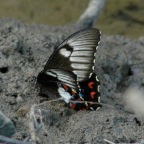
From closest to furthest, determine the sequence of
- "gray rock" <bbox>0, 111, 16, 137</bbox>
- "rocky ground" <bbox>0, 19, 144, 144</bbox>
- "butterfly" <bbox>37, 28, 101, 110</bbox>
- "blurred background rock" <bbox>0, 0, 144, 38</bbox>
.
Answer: "gray rock" <bbox>0, 111, 16, 137</bbox>
"rocky ground" <bbox>0, 19, 144, 144</bbox>
"butterfly" <bbox>37, 28, 101, 110</bbox>
"blurred background rock" <bbox>0, 0, 144, 38</bbox>

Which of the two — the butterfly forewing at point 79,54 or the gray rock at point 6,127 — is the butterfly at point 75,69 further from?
the gray rock at point 6,127

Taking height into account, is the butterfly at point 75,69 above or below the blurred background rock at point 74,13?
above

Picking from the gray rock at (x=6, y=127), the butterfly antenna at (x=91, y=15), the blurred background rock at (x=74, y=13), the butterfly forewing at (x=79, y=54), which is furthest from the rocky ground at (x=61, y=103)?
the blurred background rock at (x=74, y=13)

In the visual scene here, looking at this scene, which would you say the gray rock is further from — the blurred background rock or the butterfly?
the blurred background rock

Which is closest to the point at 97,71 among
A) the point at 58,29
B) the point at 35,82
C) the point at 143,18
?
the point at 35,82

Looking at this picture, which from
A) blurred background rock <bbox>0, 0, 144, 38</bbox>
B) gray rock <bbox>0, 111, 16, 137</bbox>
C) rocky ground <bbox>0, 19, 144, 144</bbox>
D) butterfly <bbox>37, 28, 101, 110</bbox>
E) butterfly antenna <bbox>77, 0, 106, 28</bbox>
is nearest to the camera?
gray rock <bbox>0, 111, 16, 137</bbox>

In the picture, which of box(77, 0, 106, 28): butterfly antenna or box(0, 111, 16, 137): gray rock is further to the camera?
box(77, 0, 106, 28): butterfly antenna

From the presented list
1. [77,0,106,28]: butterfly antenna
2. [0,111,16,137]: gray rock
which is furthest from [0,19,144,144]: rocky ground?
[77,0,106,28]: butterfly antenna
